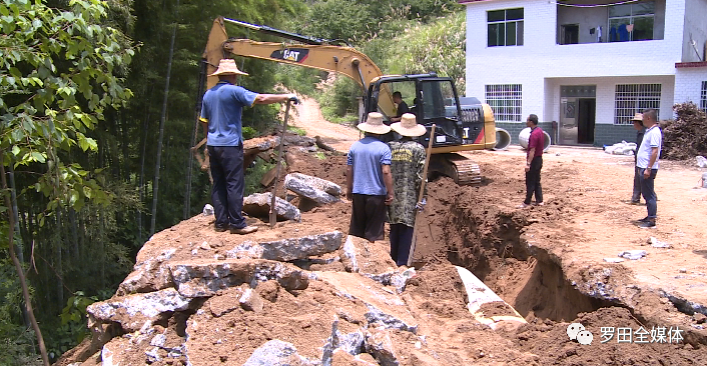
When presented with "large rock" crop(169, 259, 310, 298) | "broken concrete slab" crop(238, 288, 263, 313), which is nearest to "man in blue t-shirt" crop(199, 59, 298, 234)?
"large rock" crop(169, 259, 310, 298)

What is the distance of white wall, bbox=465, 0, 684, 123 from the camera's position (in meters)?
18.5

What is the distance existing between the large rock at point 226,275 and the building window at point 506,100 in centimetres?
1766

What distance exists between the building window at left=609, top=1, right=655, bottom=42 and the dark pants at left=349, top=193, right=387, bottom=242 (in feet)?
54.5

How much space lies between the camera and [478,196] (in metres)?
10.4

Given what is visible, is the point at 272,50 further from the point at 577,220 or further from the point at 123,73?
the point at 577,220

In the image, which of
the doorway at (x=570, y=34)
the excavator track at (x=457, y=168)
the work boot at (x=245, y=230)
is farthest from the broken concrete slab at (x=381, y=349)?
the doorway at (x=570, y=34)

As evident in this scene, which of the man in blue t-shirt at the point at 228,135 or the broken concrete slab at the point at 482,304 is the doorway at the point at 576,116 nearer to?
the broken concrete slab at the point at 482,304

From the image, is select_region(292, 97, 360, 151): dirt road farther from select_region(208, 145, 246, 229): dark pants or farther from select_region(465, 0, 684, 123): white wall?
select_region(208, 145, 246, 229): dark pants

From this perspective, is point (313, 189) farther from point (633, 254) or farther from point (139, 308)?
point (139, 308)

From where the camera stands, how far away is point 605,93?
65.8ft

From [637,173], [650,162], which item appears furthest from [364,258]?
[637,173]

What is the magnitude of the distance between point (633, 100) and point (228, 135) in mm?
16964

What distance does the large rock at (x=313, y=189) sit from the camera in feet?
29.8

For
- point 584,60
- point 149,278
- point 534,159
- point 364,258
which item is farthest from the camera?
point 584,60
